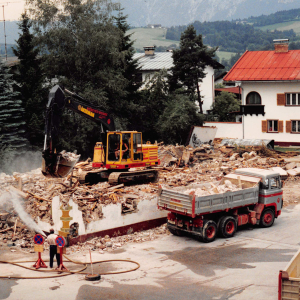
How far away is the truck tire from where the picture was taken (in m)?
16.8

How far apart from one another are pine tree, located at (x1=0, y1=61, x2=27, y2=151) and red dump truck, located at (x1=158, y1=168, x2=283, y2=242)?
21930mm

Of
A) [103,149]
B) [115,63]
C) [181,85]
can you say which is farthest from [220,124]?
[103,149]

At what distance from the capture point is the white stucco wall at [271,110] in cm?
3966

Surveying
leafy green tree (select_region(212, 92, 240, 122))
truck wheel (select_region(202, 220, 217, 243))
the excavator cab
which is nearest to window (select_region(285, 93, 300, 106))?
leafy green tree (select_region(212, 92, 240, 122))

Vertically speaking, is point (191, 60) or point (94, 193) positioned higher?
point (191, 60)

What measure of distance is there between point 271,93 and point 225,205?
85.9 ft

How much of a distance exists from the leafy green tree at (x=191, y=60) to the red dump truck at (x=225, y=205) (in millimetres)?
27594

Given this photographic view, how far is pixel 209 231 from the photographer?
53.9 ft

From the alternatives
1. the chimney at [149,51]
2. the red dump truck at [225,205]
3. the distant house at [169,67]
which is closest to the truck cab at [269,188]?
the red dump truck at [225,205]

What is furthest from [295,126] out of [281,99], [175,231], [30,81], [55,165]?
[55,165]

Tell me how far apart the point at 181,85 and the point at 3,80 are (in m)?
18.2

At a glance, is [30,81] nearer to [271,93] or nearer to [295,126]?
[271,93]

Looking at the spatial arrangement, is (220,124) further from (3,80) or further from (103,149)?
(103,149)

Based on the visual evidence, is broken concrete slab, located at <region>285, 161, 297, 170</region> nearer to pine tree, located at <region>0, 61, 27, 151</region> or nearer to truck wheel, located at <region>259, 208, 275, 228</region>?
truck wheel, located at <region>259, 208, 275, 228</region>
